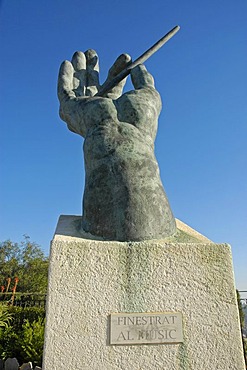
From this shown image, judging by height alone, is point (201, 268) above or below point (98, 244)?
below

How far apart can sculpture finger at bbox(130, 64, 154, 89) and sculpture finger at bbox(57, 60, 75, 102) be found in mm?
572

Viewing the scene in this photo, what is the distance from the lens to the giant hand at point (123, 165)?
6.57 ft

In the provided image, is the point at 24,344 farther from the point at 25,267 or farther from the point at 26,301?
the point at 25,267

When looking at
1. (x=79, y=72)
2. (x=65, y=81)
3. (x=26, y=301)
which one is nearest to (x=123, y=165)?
(x=65, y=81)

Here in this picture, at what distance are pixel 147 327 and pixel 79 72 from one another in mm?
2619

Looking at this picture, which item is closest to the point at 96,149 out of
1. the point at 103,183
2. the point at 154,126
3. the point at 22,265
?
the point at 103,183

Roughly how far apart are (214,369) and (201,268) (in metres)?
0.51

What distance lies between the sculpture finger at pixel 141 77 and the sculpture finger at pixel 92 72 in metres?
0.55

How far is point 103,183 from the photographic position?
2137 mm

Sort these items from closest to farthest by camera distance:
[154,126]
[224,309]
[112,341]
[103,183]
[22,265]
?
1. [112,341]
2. [224,309]
3. [103,183]
4. [154,126]
5. [22,265]

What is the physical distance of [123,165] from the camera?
7.01 ft

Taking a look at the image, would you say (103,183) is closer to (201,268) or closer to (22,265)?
(201,268)

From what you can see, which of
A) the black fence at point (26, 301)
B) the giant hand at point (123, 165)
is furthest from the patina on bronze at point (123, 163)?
the black fence at point (26, 301)

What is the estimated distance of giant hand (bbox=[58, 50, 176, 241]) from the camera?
2.00 m
